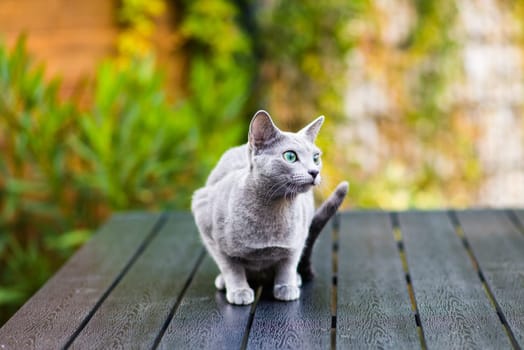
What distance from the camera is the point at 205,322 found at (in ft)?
6.48

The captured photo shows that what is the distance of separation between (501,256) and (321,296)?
72 centimetres

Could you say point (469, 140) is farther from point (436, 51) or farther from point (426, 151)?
point (436, 51)

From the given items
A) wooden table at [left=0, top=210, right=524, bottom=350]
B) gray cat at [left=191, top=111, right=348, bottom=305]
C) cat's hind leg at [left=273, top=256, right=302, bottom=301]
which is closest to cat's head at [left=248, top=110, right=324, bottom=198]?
gray cat at [left=191, top=111, right=348, bottom=305]

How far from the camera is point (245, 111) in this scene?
5.14m

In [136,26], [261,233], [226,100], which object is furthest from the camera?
[226,100]

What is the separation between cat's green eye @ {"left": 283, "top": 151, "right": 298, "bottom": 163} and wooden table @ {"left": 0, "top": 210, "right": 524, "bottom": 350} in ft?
1.35

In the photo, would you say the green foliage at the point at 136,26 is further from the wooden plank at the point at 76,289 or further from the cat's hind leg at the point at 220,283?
the cat's hind leg at the point at 220,283

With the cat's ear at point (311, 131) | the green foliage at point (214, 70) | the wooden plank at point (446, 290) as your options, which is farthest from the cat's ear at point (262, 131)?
the green foliage at point (214, 70)

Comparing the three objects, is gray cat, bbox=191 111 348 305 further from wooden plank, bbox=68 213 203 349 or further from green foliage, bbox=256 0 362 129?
green foliage, bbox=256 0 362 129

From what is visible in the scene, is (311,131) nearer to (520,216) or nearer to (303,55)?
(520,216)

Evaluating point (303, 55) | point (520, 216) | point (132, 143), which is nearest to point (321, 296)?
point (520, 216)

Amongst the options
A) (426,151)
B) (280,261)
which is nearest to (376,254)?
(280,261)

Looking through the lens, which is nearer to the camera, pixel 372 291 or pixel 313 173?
pixel 313 173

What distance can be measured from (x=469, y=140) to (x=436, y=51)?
70 cm
